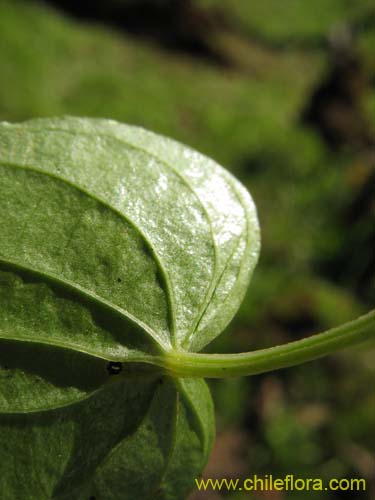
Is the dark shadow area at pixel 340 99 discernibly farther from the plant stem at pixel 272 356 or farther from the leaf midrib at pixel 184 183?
the plant stem at pixel 272 356

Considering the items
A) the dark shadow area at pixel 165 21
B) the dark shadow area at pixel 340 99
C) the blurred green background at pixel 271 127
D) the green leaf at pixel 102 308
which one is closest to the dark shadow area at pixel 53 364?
the green leaf at pixel 102 308

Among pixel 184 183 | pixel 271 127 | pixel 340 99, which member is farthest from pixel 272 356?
pixel 340 99

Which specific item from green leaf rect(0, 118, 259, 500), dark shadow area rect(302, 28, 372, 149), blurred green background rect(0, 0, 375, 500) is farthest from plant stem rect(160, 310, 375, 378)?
Answer: dark shadow area rect(302, 28, 372, 149)

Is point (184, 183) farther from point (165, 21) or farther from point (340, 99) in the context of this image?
point (165, 21)

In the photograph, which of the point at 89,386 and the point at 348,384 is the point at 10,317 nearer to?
the point at 89,386

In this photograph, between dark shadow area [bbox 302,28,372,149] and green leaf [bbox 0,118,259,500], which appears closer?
green leaf [bbox 0,118,259,500]

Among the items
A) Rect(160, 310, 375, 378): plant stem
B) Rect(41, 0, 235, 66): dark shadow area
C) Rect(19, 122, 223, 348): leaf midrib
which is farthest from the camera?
Rect(41, 0, 235, 66): dark shadow area

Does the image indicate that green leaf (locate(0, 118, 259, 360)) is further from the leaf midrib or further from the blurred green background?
the blurred green background

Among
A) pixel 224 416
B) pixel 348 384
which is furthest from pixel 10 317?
pixel 348 384
